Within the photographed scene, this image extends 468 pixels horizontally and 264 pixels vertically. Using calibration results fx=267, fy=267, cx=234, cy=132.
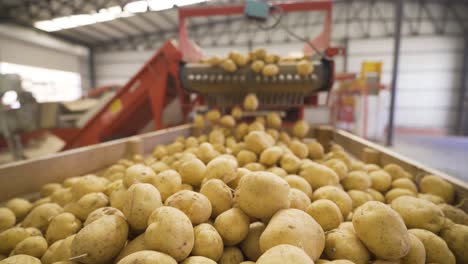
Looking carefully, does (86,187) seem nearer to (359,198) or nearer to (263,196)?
(263,196)

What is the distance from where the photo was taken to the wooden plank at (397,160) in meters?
1.45

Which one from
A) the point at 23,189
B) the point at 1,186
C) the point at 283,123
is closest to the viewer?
the point at 1,186

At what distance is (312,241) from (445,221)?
2.24 ft

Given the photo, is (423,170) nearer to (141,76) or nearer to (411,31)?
(141,76)

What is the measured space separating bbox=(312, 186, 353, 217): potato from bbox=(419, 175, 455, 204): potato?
60 cm

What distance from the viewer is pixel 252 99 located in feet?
9.43

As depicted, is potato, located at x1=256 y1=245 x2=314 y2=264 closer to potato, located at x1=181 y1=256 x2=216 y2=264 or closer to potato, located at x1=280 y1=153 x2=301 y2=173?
potato, located at x1=181 y1=256 x2=216 y2=264

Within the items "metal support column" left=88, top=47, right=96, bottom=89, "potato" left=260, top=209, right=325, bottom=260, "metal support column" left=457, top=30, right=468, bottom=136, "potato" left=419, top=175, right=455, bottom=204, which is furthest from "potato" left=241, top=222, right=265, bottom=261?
"metal support column" left=88, top=47, right=96, bottom=89

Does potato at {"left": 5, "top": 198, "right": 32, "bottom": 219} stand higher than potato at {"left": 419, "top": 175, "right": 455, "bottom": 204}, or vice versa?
potato at {"left": 419, "top": 175, "right": 455, "bottom": 204}

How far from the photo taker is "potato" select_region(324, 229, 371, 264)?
0.88m

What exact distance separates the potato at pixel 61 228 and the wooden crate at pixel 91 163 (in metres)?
0.62

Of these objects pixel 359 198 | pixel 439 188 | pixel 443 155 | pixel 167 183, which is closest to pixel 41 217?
pixel 167 183

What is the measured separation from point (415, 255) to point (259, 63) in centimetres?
242

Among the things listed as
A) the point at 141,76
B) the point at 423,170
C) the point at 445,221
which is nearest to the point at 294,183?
the point at 445,221
